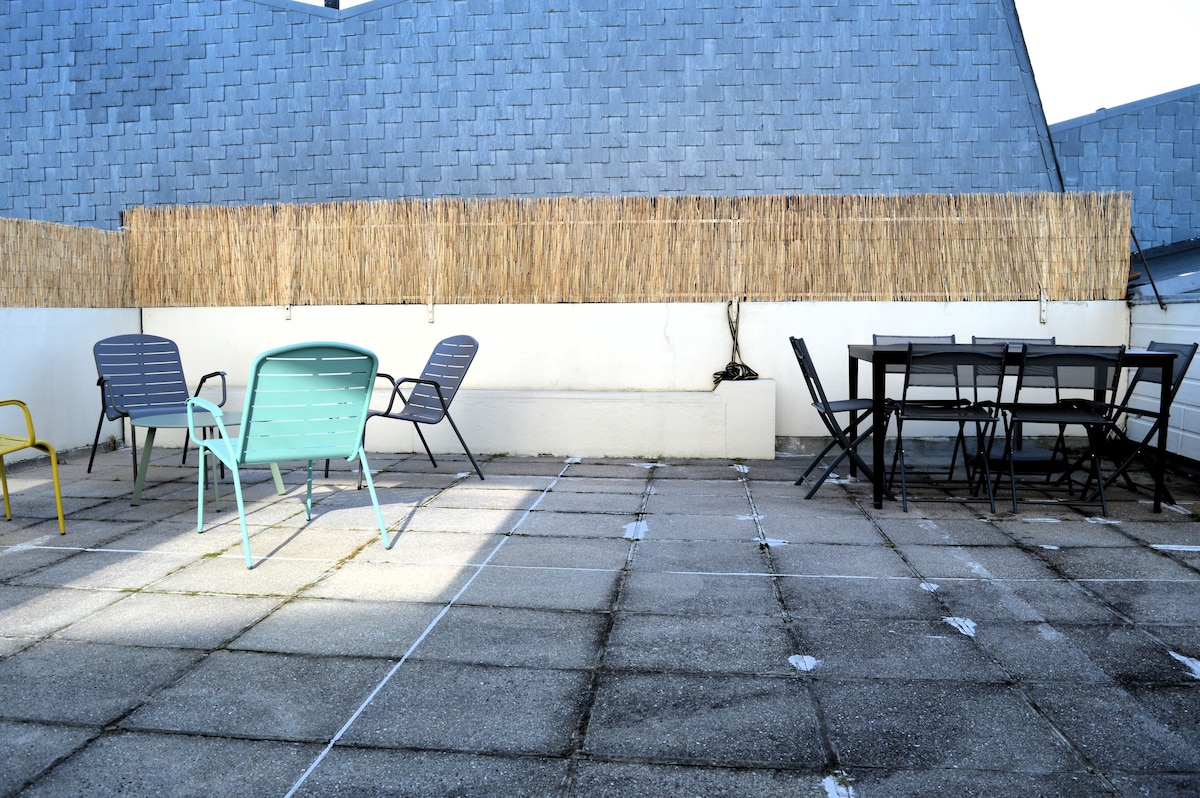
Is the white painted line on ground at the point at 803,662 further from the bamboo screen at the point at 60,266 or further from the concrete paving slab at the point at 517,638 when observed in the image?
the bamboo screen at the point at 60,266

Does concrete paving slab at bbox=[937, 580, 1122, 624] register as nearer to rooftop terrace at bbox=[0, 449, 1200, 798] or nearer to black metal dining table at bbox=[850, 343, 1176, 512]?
rooftop terrace at bbox=[0, 449, 1200, 798]

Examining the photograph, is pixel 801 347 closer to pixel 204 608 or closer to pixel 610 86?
pixel 204 608

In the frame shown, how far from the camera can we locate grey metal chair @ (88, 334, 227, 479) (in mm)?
5445

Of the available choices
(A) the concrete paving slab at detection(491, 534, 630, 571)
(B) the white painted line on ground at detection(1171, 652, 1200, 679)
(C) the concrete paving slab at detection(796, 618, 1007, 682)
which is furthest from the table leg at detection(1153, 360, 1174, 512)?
(A) the concrete paving slab at detection(491, 534, 630, 571)

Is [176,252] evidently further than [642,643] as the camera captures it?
Yes

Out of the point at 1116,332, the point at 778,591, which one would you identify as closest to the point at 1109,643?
the point at 778,591

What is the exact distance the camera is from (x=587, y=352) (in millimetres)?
6863

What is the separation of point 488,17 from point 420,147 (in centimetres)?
164

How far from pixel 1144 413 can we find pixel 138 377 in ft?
18.8

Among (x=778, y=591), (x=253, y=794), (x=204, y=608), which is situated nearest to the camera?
(x=253, y=794)

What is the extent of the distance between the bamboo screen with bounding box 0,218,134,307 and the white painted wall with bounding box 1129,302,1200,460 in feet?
24.0

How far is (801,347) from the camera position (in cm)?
500

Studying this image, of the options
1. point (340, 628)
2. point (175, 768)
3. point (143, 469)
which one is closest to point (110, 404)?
point (143, 469)

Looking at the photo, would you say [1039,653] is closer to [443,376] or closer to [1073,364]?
[1073,364]
